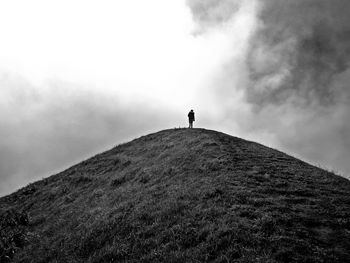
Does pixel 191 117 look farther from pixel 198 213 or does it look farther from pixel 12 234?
pixel 198 213

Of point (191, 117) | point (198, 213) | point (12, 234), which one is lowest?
point (198, 213)

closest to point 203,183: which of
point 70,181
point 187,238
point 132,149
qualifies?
point 187,238

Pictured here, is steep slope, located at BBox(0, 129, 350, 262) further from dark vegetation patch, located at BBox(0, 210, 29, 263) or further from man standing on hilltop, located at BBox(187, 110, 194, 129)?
man standing on hilltop, located at BBox(187, 110, 194, 129)

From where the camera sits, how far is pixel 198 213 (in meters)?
16.0

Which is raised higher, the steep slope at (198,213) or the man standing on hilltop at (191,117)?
the man standing on hilltop at (191,117)

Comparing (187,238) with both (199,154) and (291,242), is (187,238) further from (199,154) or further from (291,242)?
(199,154)

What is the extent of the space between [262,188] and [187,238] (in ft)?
21.1

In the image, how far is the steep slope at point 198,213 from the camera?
12469mm

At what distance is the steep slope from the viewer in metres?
12.5

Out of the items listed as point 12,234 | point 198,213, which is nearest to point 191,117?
point 12,234

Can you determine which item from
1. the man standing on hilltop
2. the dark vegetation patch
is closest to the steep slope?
the dark vegetation patch

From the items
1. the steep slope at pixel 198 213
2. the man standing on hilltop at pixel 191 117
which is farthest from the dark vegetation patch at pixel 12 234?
the man standing on hilltop at pixel 191 117

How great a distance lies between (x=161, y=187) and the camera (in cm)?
2250

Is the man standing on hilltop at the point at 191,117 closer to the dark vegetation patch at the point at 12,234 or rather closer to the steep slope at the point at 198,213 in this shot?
the steep slope at the point at 198,213
